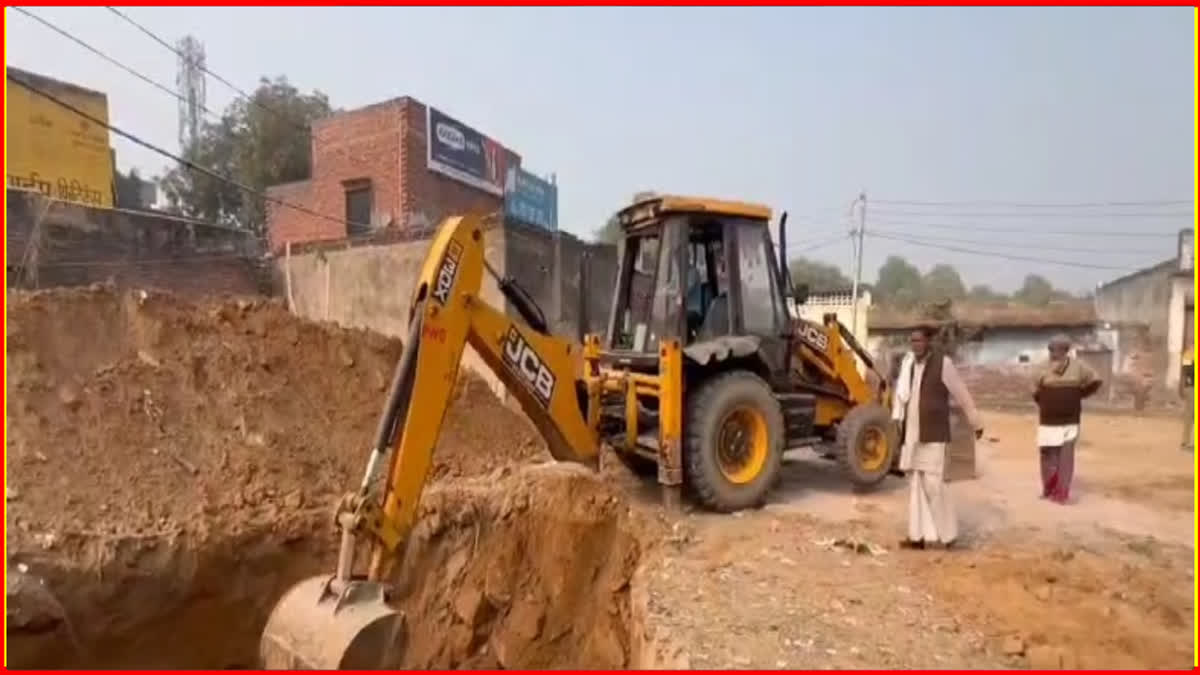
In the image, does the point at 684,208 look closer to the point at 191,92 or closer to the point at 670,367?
the point at 670,367

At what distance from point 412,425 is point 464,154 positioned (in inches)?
607

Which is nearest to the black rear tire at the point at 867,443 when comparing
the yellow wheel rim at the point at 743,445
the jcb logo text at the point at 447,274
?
the yellow wheel rim at the point at 743,445

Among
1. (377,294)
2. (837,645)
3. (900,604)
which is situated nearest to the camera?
(837,645)

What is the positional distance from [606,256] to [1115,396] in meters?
15.2

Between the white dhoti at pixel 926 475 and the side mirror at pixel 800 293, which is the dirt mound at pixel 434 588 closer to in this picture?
the white dhoti at pixel 926 475

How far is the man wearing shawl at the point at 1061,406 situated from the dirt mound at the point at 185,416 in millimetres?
4609

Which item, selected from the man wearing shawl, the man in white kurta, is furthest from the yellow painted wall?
the man wearing shawl

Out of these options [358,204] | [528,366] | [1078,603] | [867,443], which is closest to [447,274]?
[528,366]

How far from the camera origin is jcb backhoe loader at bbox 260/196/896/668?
14.6 ft

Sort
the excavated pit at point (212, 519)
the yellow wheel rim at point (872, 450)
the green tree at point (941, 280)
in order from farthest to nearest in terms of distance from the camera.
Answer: the green tree at point (941, 280) → the yellow wheel rim at point (872, 450) → the excavated pit at point (212, 519)

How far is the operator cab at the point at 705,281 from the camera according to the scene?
6.75m

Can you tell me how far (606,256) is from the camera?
13883mm

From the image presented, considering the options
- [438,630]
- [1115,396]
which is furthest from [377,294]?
[1115,396]

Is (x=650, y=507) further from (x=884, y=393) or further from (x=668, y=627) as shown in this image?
(x=884, y=393)
